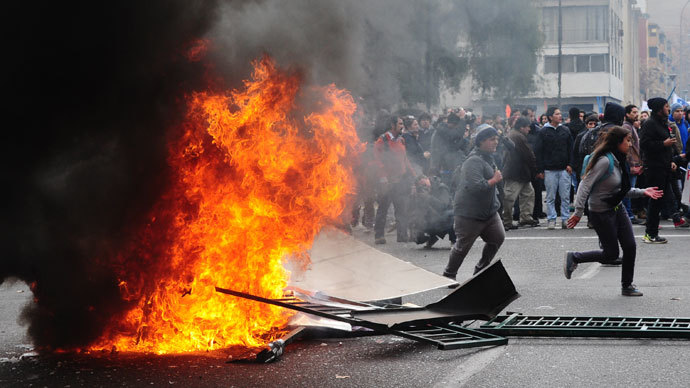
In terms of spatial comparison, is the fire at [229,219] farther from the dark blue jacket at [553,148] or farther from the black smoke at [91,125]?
the dark blue jacket at [553,148]

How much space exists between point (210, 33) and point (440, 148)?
9.02m

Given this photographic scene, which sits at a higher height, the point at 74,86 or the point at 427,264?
the point at 74,86

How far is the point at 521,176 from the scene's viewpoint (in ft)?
49.0

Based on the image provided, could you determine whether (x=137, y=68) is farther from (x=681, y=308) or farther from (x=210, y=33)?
(x=681, y=308)

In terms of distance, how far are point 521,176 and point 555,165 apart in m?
0.60

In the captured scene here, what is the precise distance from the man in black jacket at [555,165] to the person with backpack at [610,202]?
6223mm

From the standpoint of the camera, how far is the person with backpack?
839 cm

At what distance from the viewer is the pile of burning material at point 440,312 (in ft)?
Result: 20.0

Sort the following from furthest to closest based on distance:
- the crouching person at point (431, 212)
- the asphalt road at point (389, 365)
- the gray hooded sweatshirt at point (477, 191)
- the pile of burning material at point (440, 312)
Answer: the crouching person at point (431, 212) → the gray hooded sweatshirt at point (477, 191) → the pile of burning material at point (440, 312) → the asphalt road at point (389, 365)

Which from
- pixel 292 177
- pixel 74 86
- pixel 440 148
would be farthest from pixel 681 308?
pixel 440 148

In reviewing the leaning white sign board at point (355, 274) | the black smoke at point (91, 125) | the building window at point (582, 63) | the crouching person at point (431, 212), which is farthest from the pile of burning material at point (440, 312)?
the building window at point (582, 63)

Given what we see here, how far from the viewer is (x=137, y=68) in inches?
243

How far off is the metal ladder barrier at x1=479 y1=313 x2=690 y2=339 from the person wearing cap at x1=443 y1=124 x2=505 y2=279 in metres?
1.75

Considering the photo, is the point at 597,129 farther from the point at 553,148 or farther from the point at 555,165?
the point at 555,165
